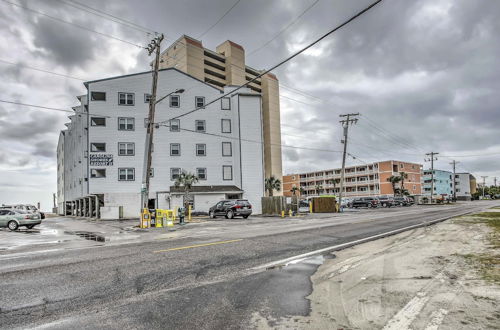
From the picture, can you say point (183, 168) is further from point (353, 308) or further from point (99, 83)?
point (353, 308)

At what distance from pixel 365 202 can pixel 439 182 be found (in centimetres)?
9506

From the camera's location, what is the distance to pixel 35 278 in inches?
256

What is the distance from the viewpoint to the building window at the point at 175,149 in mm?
41219

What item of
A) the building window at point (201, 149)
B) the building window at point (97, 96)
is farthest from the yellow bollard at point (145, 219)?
the building window at point (97, 96)

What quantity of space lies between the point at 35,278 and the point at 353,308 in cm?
604

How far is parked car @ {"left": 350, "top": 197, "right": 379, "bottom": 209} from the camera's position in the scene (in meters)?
52.5

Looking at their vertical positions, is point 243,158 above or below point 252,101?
below

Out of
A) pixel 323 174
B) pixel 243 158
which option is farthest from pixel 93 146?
pixel 323 174

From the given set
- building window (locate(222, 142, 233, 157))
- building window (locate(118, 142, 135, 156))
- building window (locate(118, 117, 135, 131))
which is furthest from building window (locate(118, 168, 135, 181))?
building window (locate(222, 142, 233, 157))

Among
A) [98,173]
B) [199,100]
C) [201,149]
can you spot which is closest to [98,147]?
[98,173]

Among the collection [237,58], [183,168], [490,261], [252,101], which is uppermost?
[237,58]

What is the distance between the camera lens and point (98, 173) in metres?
38.2

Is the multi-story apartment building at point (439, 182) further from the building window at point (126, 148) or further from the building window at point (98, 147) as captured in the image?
the building window at point (98, 147)

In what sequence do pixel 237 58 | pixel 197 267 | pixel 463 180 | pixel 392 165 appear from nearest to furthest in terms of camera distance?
1. pixel 197 267
2. pixel 237 58
3. pixel 392 165
4. pixel 463 180
